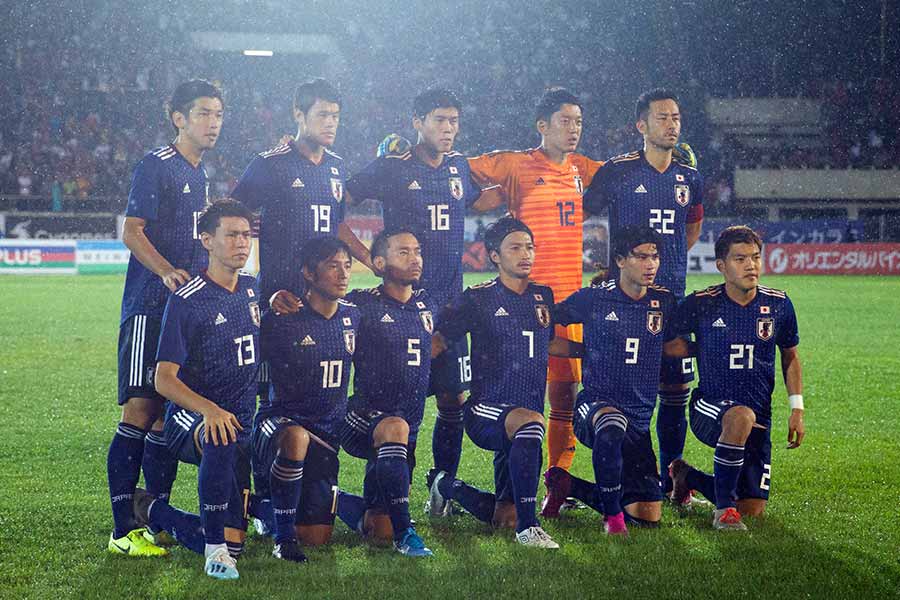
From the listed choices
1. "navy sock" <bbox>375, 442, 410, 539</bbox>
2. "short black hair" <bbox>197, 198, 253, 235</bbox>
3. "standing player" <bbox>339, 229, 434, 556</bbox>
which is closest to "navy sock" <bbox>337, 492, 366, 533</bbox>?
"standing player" <bbox>339, 229, 434, 556</bbox>

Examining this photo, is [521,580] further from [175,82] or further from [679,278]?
[175,82]

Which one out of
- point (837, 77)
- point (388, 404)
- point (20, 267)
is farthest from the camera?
point (837, 77)

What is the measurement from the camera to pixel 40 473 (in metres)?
6.20

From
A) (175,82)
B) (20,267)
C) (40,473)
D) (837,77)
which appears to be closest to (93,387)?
(40,473)

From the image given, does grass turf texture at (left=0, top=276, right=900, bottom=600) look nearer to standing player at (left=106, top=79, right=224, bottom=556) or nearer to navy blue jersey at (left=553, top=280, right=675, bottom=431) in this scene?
standing player at (left=106, top=79, right=224, bottom=556)

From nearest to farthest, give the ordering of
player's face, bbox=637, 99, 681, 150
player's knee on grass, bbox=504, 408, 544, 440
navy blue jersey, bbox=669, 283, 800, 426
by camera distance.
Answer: player's knee on grass, bbox=504, 408, 544, 440 < navy blue jersey, bbox=669, 283, 800, 426 < player's face, bbox=637, 99, 681, 150

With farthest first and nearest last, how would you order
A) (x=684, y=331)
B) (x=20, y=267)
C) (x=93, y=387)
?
(x=20, y=267), (x=93, y=387), (x=684, y=331)

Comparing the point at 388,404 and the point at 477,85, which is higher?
the point at 477,85

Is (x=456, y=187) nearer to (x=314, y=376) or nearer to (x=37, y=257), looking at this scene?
(x=314, y=376)

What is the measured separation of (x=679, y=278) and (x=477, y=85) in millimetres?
24479

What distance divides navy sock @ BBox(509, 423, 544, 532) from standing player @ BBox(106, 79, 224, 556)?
61.0 inches

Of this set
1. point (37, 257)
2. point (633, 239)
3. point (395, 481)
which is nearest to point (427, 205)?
point (633, 239)

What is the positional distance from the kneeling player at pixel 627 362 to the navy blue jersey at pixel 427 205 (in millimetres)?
638

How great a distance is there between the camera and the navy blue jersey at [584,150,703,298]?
5660 millimetres
